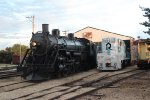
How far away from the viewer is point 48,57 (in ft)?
75.1

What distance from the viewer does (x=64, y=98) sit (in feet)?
45.2

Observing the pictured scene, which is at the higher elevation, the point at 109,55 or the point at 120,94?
the point at 109,55

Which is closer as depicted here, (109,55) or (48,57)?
(48,57)

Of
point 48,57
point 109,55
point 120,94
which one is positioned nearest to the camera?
point 120,94

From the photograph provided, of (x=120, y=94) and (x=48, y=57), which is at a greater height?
(x=48, y=57)

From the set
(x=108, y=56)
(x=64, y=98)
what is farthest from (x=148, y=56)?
(x=64, y=98)

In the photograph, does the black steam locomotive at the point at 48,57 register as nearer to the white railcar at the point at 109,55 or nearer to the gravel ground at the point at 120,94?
the white railcar at the point at 109,55

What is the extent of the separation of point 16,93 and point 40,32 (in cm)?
Result: 845

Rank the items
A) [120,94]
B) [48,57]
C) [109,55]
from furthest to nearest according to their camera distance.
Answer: [109,55]
[48,57]
[120,94]

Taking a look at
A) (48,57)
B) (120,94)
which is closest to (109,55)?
(48,57)

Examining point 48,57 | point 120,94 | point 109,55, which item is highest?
point 109,55

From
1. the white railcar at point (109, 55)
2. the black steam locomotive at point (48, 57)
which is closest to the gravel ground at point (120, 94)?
the black steam locomotive at point (48, 57)

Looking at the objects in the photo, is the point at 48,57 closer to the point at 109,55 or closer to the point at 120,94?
the point at 109,55

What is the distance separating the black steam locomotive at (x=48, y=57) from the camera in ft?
71.5
